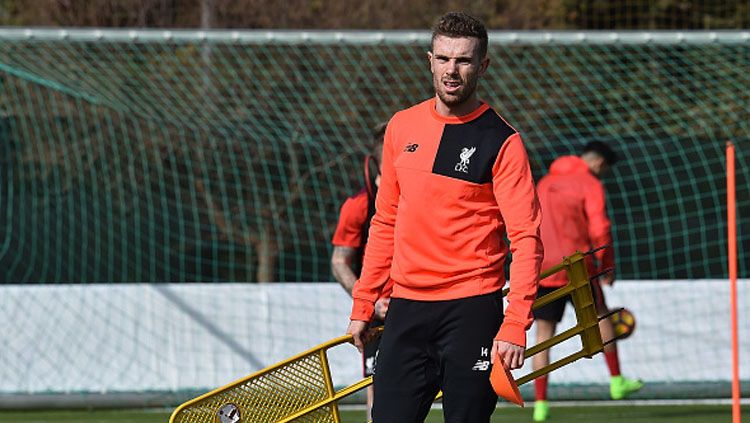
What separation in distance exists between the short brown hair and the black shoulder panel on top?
0.23 meters

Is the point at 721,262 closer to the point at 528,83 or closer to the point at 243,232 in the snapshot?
the point at 528,83

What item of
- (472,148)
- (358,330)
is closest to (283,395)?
(358,330)

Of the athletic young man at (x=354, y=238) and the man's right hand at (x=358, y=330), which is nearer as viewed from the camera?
the man's right hand at (x=358, y=330)

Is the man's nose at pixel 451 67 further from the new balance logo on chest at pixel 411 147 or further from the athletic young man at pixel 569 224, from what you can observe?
the athletic young man at pixel 569 224

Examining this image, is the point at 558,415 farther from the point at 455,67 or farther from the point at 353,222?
the point at 455,67

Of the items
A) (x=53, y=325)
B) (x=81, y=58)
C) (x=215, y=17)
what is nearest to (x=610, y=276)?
(x=53, y=325)

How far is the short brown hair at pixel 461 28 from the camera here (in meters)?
5.36

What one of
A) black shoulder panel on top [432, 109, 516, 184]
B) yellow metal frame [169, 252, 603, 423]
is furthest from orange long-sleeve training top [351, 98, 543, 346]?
yellow metal frame [169, 252, 603, 423]

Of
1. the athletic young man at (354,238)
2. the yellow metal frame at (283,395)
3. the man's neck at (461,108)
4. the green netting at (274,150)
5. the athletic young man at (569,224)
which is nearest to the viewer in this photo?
the man's neck at (461,108)

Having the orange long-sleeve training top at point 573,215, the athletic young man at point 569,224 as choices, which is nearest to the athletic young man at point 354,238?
the athletic young man at point 569,224

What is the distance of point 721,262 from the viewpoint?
17828 mm

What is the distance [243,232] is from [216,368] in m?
6.04

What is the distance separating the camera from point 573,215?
1080 centimetres

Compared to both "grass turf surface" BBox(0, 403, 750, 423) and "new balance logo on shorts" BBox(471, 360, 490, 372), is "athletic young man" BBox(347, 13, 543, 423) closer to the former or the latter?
"new balance logo on shorts" BBox(471, 360, 490, 372)
